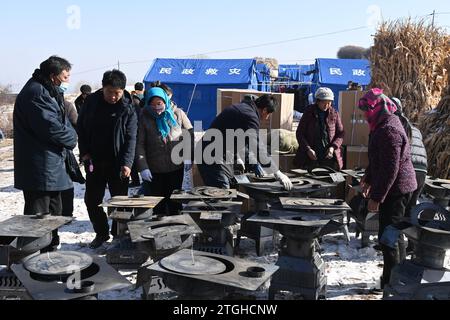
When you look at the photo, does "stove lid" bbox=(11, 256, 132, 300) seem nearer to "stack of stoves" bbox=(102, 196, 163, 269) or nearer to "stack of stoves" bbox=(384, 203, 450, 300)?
"stack of stoves" bbox=(102, 196, 163, 269)

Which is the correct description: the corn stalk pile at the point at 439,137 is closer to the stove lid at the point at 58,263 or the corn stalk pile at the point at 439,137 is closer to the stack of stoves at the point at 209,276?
the stack of stoves at the point at 209,276

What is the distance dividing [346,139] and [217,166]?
2877 millimetres

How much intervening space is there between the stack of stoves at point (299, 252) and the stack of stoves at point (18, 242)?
158 cm

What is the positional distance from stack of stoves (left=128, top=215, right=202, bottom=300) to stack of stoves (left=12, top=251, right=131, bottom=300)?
0.46 meters

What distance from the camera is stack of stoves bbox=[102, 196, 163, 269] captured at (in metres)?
3.99

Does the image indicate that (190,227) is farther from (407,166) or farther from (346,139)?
(346,139)

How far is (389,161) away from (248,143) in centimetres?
150

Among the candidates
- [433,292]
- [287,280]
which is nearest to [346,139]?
[287,280]

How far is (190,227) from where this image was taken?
352 centimetres

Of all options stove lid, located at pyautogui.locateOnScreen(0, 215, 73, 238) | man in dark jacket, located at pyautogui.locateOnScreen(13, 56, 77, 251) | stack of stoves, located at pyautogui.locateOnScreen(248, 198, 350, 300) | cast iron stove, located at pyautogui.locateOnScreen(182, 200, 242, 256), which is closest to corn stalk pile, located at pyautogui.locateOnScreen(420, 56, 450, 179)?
stack of stoves, located at pyautogui.locateOnScreen(248, 198, 350, 300)

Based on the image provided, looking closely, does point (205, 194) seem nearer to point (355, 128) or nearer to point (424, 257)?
point (424, 257)

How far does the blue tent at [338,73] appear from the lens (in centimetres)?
1616

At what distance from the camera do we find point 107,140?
461 centimetres

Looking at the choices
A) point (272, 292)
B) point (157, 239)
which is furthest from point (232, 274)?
point (272, 292)
